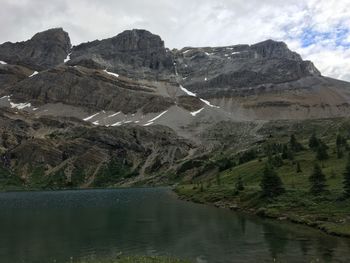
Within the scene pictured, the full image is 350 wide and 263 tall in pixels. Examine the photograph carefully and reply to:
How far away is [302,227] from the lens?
67062 millimetres

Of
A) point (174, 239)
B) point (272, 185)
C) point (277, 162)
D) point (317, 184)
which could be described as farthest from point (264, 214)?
point (277, 162)

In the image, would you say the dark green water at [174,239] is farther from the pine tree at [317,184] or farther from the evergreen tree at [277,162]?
the evergreen tree at [277,162]

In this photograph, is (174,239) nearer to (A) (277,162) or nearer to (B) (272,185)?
(B) (272,185)

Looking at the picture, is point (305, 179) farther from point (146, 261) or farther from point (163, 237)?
point (146, 261)

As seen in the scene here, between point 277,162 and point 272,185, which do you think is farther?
point 277,162

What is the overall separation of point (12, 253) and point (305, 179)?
239 ft

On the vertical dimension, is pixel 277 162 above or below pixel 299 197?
above

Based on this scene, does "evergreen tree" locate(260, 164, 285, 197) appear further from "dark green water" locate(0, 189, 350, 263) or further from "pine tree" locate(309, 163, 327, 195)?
"pine tree" locate(309, 163, 327, 195)

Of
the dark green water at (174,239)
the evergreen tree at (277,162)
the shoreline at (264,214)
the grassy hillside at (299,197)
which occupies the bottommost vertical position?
the dark green water at (174,239)

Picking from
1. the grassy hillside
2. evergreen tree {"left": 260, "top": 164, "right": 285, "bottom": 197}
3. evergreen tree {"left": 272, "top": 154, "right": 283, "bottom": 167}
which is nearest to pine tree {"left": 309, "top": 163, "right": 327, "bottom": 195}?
the grassy hillside

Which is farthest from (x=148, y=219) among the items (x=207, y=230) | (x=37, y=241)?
(x=37, y=241)

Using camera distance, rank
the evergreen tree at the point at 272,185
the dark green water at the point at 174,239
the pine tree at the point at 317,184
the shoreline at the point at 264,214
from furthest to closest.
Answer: the evergreen tree at the point at 272,185
the pine tree at the point at 317,184
the shoreline at the point at 264,214
the dark green water at the point at 174,239

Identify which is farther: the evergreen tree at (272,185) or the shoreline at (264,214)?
the evergreen tree at (272,185)

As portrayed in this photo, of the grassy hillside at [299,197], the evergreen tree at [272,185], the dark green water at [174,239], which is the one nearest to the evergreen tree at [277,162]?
the grassy hillside at [299,197]
